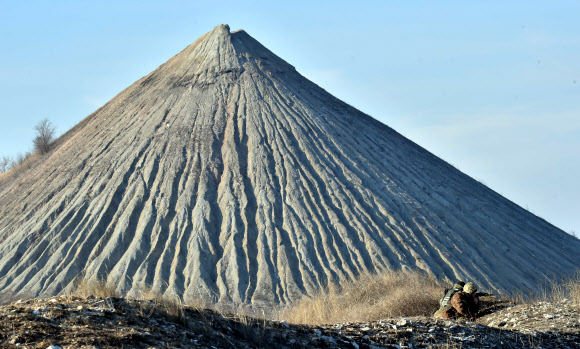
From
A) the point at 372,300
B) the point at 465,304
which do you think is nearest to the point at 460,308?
the point at 465,304

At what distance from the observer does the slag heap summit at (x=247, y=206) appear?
23.7 m

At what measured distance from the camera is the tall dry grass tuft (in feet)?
46.6

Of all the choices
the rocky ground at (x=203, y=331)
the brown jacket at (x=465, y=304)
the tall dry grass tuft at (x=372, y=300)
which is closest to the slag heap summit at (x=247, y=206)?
the tall dry grass tuft at (x=372, y=300)

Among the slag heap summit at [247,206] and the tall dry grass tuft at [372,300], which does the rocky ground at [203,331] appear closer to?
the tall dry grass tuft at [372,300]

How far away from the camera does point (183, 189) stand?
27.4 m

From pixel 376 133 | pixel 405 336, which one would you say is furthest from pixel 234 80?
pixel 405 336

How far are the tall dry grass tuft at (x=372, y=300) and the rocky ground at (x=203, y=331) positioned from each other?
3.57 m

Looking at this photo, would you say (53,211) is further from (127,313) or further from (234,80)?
(127,313)

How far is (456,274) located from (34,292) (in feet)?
51.7

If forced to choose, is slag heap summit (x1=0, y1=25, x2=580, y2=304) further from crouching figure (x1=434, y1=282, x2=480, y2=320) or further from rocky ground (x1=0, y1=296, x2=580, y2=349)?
rocky ground (x1=0, y1=296, x2=580, y2=349)

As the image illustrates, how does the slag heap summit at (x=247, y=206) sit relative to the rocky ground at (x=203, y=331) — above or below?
above

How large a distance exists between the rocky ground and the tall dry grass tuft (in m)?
3.57

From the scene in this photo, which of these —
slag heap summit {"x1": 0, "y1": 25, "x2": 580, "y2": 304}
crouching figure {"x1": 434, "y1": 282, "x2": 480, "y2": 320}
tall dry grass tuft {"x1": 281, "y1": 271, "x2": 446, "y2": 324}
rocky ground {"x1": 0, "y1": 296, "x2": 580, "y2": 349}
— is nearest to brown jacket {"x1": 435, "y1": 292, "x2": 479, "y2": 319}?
crouching figure {"x1": 434, "y1": 282, "x2": 480, "y2": 320}

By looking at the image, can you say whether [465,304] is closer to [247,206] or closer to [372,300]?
[372,300]
